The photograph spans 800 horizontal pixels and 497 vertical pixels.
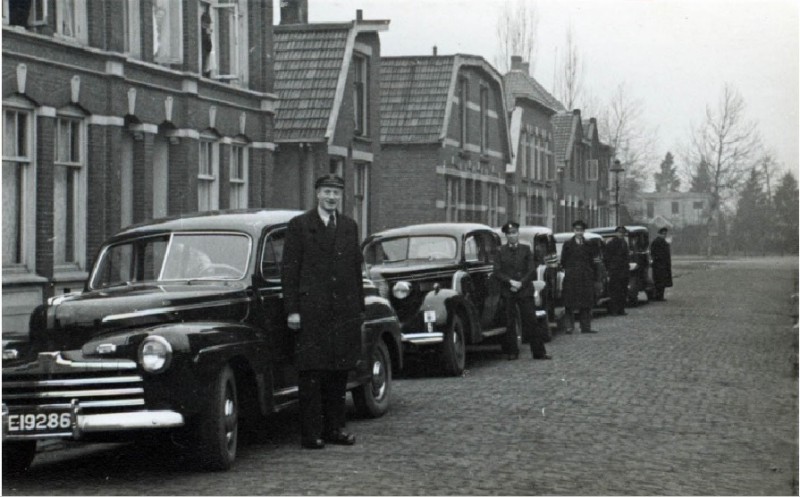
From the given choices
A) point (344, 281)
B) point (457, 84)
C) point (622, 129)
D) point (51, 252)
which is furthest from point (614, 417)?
point (622, 129)

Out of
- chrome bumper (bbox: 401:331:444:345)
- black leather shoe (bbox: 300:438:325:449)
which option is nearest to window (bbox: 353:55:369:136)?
chrome bumper (bbox: 401:331:444:345)

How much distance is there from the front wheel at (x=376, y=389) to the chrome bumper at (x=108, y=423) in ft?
10.9

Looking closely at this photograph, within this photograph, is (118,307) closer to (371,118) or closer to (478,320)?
(478,320)

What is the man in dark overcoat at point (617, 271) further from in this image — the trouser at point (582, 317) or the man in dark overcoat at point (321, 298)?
the man in dark overcoat at point (321, 298)

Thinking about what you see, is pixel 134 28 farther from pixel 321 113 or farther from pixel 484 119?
pixel 484 119

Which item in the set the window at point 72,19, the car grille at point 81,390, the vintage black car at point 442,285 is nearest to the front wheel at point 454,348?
the vintage black car at point 442,285

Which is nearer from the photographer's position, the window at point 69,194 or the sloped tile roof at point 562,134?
the window at point 69,194

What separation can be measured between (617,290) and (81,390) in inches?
791

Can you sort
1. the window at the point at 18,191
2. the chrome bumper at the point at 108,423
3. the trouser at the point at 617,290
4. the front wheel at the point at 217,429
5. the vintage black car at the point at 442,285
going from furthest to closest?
the trouser at the point at 617,290
the window at the point at 18,191
the vintage black car at the point at 442,285
the front wheel at the point at 217,429
the chrome bumper at the point at 108,423

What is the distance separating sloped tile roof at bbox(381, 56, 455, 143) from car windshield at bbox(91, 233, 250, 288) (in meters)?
28.4

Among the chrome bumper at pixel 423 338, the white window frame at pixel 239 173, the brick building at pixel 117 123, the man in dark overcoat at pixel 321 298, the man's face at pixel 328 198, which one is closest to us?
the man in dark overcoat at pixel 321 298

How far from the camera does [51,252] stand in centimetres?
1827

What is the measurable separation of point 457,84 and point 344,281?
105 ft

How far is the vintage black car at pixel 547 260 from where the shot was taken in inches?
829
